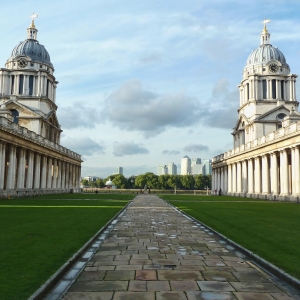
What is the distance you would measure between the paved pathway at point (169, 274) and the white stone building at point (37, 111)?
171 ft

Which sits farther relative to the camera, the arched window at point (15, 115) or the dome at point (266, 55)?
the dome at point (266, 55)

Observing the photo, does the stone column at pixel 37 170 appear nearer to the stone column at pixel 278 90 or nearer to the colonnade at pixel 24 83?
the colonnade at pixel 24 83

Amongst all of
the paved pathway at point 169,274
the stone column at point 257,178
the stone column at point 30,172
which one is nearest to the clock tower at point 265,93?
the stone column at point 257,178

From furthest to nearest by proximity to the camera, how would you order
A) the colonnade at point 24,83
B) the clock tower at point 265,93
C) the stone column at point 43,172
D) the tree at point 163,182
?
the tree at point 163,182
the colonnade at point 24,83
the clock tower at point 265,93
the stone column at point 43,172

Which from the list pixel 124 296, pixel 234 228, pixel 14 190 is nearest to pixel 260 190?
pixel 14 190

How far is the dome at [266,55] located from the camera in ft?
291

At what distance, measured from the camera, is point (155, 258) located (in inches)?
425

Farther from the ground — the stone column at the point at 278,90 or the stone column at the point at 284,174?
the stone column at the point at 278,90

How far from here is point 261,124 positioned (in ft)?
262

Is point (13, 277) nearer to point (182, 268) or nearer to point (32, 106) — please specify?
point (182, 268)

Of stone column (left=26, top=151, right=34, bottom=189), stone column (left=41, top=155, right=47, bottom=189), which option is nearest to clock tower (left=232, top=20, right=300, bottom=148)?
stone column (left=41, top=155, right=47, bottom=189)

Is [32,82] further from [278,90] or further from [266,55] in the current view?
[278,90]

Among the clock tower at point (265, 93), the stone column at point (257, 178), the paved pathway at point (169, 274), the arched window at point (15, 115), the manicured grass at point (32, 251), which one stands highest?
the clock tower at point (265, 93)

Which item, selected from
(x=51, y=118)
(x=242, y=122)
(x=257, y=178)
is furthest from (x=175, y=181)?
(x=257, y=178)
